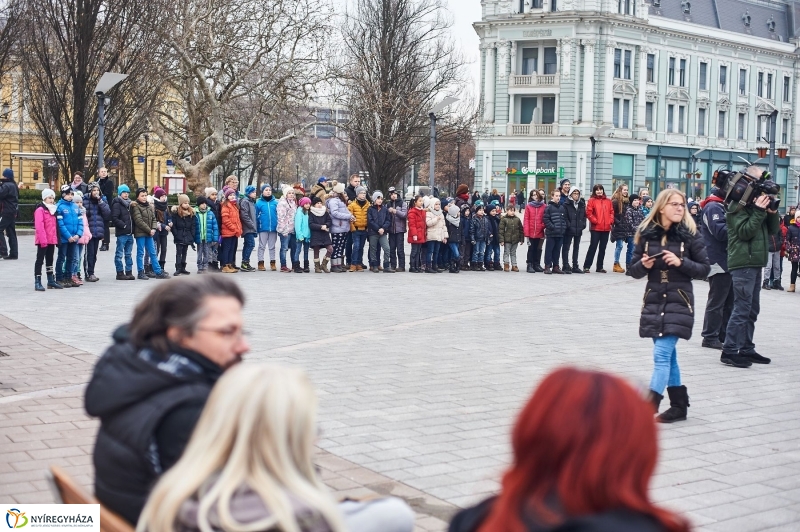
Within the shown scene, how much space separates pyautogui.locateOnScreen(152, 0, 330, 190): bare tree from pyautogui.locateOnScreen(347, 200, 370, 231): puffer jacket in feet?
52.7

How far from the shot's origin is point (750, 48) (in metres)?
86.1

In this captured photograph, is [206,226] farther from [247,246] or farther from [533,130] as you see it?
[533,130]

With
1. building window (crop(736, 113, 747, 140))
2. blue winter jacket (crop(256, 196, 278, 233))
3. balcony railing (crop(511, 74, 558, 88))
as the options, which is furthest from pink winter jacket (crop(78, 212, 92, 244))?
building window (crop(736, 113, 747, 140))

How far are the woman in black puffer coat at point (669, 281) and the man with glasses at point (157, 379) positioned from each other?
535 centimetres

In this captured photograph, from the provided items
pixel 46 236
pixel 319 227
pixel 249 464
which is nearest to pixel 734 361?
pixel 249 464

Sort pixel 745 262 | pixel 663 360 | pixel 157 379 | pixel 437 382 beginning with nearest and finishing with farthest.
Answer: pixel 157 379
pixel 663 360
pixel 437 382
pixel 745 262

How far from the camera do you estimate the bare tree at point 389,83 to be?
126ft

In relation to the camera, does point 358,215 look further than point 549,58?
No

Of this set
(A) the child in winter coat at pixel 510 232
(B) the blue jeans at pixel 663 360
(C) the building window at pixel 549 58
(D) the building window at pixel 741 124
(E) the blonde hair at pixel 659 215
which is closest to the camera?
(B) the blue jeans at pixel 663 360

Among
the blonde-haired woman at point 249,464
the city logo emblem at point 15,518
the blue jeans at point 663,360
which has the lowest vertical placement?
the city logo emblem at point 15,518

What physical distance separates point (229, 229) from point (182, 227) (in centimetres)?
104

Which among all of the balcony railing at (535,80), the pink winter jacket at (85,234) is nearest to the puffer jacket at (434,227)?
the pink winter jacket at (85,234)

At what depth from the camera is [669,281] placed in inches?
340

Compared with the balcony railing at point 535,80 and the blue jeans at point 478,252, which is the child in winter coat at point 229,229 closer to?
the blue jeans at point 478,252
